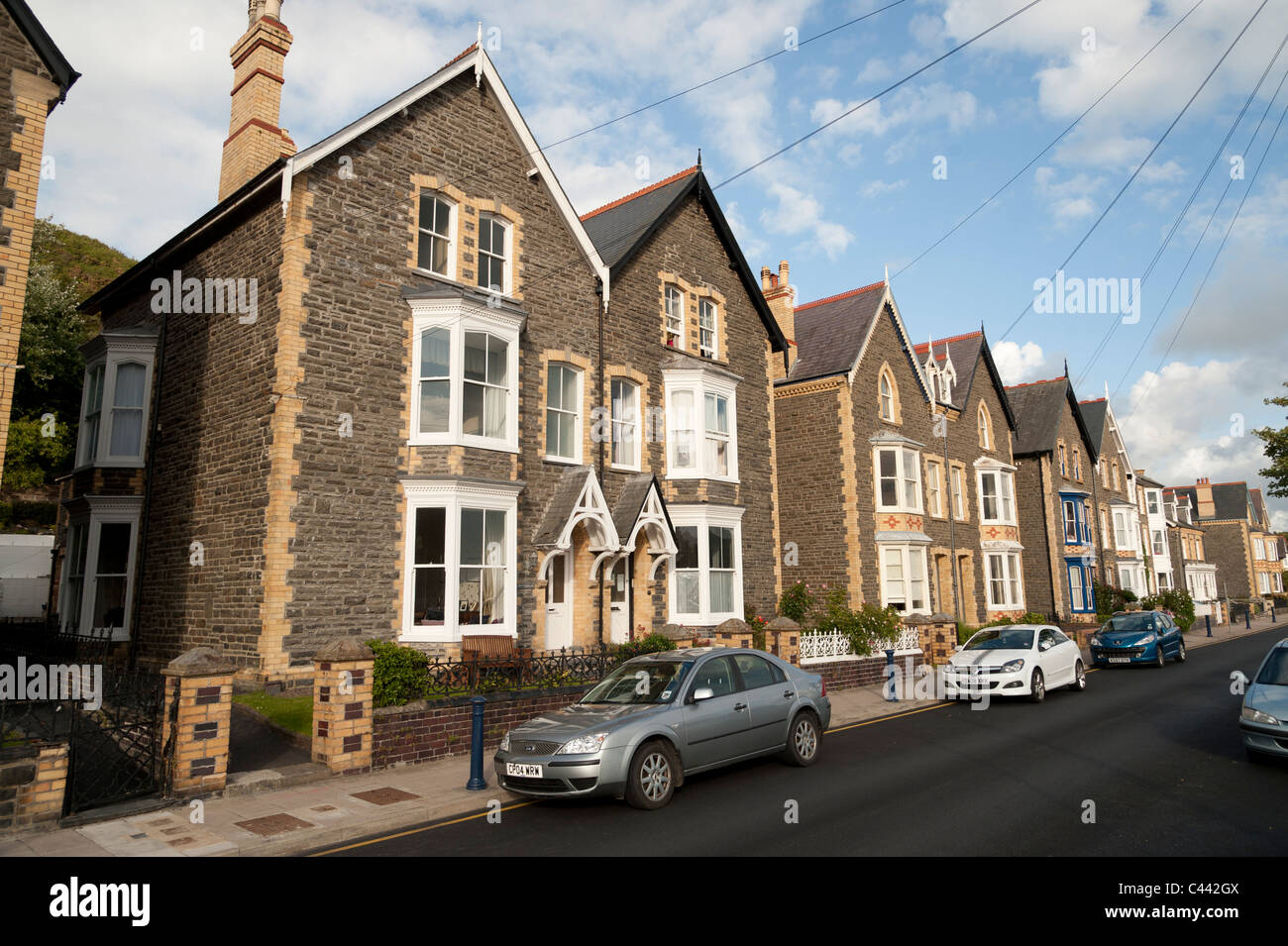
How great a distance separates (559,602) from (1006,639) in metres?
9.79

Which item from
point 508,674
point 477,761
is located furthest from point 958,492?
point 477,761

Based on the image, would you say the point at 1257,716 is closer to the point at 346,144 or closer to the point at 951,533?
the point at 346,144

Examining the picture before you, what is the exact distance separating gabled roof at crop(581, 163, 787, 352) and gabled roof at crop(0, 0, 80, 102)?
11.3m

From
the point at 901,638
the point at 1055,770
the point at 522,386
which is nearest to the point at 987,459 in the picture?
the point at 901,638

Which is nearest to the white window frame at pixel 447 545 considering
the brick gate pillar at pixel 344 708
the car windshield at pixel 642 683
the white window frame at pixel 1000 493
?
the brick gate pillar at pixel 344 708

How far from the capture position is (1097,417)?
46.2 metres

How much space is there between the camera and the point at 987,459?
34.1 metres

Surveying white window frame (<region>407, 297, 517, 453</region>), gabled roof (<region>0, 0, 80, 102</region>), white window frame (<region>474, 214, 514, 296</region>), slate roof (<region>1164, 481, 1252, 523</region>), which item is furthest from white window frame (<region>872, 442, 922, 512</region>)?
slate roof (<region>1164, 481, 1252, 523</region>)

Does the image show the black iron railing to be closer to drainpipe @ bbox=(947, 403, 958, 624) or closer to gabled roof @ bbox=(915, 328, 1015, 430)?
drainpipe @ bbox=(947, 403, 958, 624)

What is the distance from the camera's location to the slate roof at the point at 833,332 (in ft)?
89.5

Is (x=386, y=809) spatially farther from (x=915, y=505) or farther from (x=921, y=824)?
(x=915, y=505)

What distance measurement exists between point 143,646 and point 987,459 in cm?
3104

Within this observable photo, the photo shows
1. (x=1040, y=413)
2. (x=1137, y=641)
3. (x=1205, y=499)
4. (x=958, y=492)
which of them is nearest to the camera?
(x=1137, y=641)

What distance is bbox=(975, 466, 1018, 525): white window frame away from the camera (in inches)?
1341
